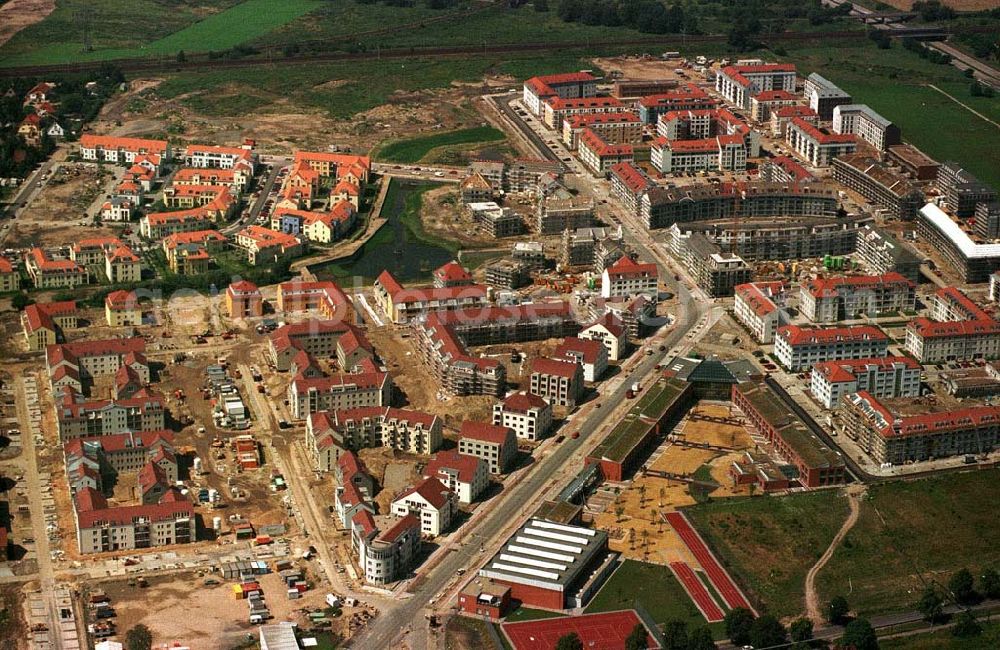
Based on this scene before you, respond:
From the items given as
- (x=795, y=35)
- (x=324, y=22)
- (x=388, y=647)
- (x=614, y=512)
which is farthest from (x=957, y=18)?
(x=388, y=647)

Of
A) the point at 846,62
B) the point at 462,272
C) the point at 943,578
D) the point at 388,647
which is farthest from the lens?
the point at 846,62

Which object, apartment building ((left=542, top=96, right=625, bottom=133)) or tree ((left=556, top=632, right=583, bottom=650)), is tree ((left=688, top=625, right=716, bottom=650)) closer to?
tree ((left=556, top=632, right=583, bottom=650))

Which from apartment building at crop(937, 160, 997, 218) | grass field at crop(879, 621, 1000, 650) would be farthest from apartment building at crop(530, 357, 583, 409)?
apartment building at crop(937, 160, 997, 218)

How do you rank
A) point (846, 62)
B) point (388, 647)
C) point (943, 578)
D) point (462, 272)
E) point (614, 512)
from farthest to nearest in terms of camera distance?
1. point (846, 62)
2. point (462, 272)
3. point (614, 512)
4. point (943, 578)
5. point (388, 647)

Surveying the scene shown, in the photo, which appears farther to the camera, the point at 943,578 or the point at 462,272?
the point at 462,272

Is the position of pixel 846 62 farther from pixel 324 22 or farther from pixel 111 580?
pixel 111 580

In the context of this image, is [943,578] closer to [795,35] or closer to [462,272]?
[462,272]
